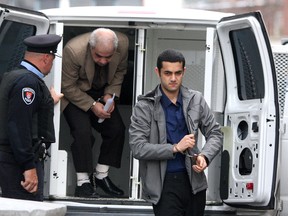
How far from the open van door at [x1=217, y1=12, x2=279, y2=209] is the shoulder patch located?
1914 mm

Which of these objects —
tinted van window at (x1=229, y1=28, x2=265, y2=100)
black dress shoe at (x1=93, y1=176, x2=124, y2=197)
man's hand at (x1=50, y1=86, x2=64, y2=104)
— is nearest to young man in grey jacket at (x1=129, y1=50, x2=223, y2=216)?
tinted van window at (x1=229, y1=28, x2=265, y2=100)

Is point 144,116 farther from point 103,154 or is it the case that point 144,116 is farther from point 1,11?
point 103,154

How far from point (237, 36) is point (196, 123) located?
1.62 metres

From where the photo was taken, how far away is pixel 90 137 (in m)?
10.3

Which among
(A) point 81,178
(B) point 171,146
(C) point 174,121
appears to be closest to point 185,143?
(B) point 171,146

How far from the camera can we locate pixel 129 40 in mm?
10602

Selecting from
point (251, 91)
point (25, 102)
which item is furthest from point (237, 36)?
point (25, 102)

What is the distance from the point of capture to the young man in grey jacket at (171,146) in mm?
7953

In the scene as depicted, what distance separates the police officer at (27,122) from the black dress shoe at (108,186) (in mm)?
1801

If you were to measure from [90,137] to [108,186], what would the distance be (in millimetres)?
474

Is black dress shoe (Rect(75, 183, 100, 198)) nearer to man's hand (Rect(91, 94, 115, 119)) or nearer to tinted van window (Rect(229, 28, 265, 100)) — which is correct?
man's hand (Rect(91, 94, 115, 119))

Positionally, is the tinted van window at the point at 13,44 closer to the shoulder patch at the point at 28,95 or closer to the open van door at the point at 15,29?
the open van door at the point at 15,29

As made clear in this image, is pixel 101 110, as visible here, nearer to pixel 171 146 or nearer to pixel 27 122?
pixel 27 122

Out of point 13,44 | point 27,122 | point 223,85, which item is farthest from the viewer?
point 223,85
